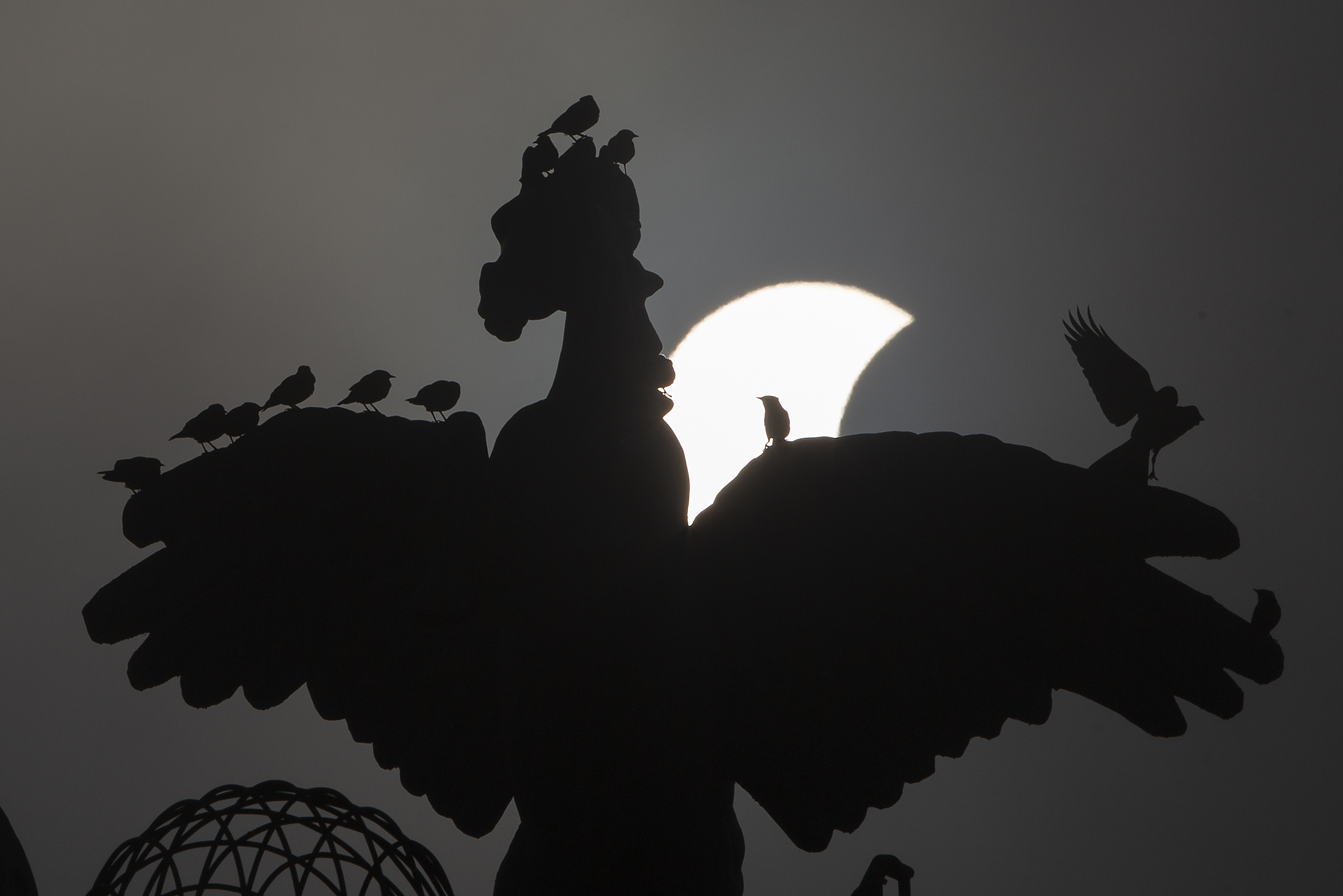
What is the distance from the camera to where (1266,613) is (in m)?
2.58

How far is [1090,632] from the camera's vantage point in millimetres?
2615

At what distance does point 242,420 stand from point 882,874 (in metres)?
2.30

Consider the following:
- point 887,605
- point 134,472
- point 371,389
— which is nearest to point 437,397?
point 371,389

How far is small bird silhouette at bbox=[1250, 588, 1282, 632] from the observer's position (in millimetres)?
2570

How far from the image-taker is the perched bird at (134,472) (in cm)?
316

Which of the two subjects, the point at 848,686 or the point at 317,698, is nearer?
the point at 848,686

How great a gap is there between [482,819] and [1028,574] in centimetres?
176

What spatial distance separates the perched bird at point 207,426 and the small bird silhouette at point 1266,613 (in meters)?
3.03

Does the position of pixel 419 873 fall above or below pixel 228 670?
below

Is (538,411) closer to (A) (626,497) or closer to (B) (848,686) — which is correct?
(A) (626,497)

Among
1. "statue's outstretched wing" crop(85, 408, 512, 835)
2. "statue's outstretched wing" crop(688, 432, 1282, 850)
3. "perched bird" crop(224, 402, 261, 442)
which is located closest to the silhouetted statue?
"statue's outstretched wing" crop(688, 432, 1282, 850)

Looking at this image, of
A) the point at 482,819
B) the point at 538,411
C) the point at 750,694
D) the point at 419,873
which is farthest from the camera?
the point at 482,819

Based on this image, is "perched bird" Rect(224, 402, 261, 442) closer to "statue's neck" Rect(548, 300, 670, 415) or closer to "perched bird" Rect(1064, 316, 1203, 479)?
"statue's neck" Rect(548, 300, 670, 415)

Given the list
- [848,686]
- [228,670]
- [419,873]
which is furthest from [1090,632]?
[228,670]
